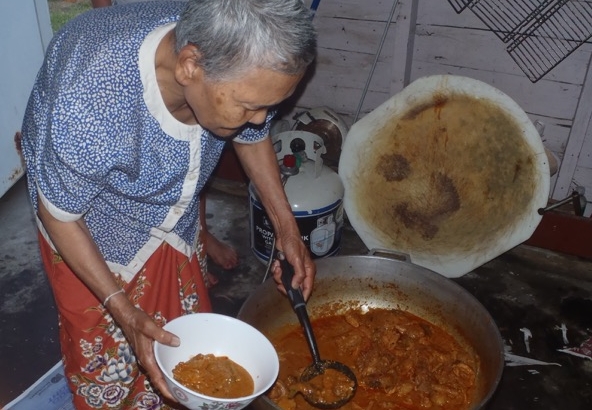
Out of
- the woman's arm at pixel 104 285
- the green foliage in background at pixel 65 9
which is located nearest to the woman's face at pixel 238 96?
the woman's arm at pixel 104 285

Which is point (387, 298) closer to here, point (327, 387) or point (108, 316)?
point (327, 387)

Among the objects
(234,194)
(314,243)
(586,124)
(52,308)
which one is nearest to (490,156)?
(586,124)

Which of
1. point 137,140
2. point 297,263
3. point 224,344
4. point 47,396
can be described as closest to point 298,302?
point 297,263

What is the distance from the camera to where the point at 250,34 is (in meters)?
1.20

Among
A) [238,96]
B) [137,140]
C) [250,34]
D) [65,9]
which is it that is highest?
[250,34]

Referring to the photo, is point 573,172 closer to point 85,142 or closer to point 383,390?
point 383,390

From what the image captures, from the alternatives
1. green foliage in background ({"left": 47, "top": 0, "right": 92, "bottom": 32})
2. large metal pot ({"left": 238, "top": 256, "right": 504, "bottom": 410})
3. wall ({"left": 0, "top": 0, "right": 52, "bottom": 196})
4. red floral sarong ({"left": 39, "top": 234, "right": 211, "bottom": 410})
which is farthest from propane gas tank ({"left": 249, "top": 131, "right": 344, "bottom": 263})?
green foliage in background ({"left": 47, "top": 0, "right": 92, "bottom": 32})

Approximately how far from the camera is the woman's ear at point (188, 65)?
1.27 m

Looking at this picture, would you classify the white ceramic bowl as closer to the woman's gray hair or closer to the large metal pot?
the large metal pot

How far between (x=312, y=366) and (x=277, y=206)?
1.90ft

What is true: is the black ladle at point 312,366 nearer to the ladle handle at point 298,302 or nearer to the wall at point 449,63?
the ladle handle at point 298,302

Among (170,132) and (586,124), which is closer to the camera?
(170,132)

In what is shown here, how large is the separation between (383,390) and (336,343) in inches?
10.9

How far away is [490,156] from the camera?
293cm
